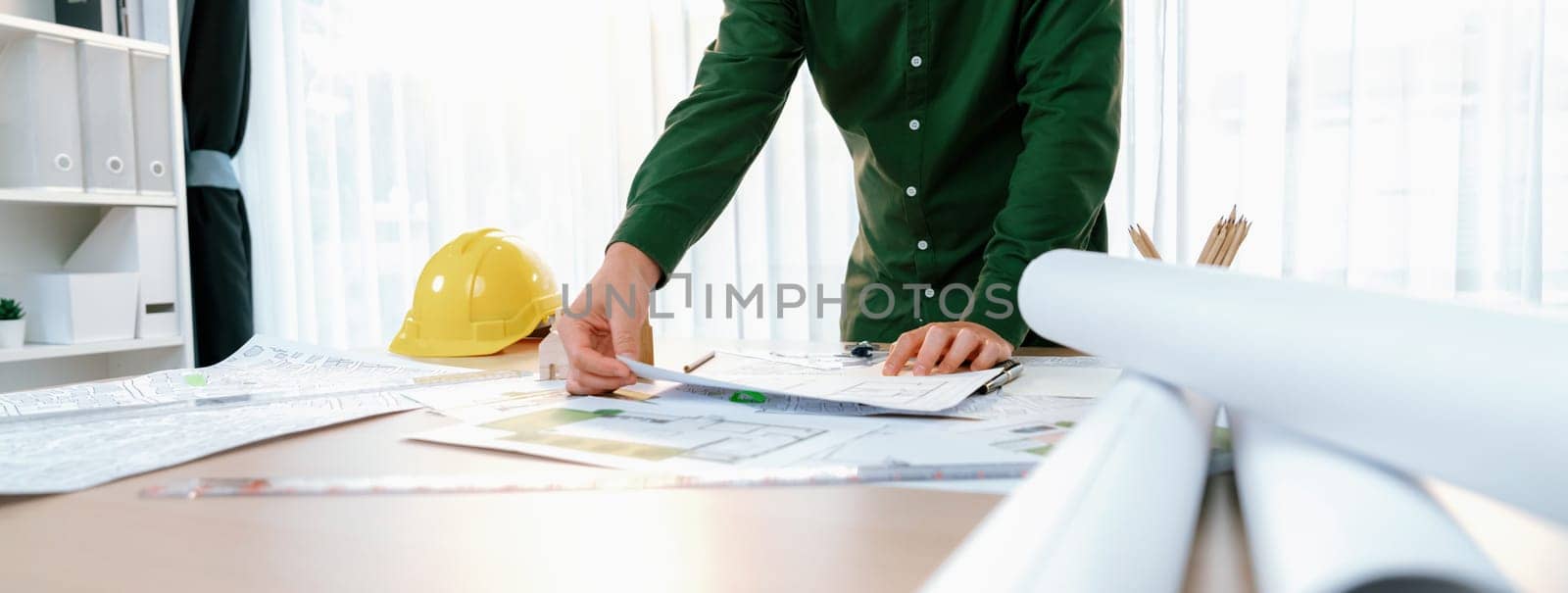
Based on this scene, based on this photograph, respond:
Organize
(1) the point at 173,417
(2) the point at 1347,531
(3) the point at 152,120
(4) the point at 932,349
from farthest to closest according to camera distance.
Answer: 1. (3) the point at 152,120
2. (4) the point at 932,349
3. (1) the point at 173,417
4. (2) the point at 1347,531

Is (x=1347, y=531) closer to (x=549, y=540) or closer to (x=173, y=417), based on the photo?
(x=549, y=540)

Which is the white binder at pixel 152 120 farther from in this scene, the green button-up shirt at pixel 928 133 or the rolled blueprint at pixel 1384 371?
the rolled blueprint at pixel 1384 371

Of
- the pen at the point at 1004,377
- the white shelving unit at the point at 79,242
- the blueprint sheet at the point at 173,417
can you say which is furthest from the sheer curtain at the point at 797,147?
the blueprint sheet at the point at 173,417

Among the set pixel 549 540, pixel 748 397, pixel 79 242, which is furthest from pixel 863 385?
pixel 79 242

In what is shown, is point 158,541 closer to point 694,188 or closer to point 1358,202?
point 694,188

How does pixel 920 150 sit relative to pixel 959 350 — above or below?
above

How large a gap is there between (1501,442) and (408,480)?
514mm

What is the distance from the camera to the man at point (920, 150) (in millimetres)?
1048

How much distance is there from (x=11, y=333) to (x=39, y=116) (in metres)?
0.55

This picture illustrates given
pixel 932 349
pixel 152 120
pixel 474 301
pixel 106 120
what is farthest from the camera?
pixel 152 120

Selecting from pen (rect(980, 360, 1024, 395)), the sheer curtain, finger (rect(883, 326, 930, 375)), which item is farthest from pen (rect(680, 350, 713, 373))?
the sheer curtain

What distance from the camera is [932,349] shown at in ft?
3.02

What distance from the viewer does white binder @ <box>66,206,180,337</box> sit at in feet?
8.53

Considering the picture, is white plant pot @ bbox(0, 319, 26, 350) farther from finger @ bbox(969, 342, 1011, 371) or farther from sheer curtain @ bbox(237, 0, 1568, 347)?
finger @ bbox(969, 342, 1011, 371)
